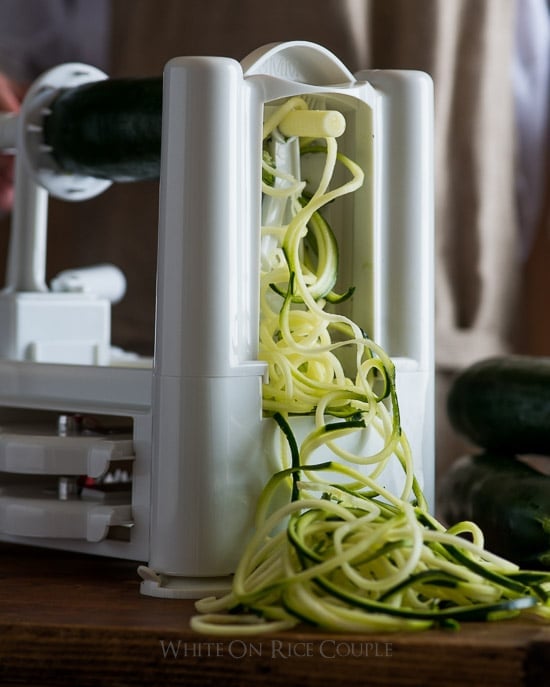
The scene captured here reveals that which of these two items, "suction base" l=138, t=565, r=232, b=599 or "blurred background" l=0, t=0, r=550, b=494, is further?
"blurred background" l=0, t=0, r=550, b=494

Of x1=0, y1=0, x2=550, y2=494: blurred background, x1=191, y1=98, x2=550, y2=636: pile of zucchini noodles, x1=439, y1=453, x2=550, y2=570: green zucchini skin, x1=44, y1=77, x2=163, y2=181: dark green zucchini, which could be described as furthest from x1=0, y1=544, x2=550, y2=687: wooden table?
x1=0, y1=0, x2=550, y2=494: blurred background

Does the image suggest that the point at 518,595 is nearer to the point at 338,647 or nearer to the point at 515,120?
the point at 338,647

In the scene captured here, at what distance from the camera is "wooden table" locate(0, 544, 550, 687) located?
2.18 feet

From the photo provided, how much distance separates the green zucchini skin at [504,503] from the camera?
103cm

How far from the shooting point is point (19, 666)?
0.70 metres

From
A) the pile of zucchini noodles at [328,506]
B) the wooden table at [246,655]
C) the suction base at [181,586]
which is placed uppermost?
the pile of zucchini noodles at [328,506]

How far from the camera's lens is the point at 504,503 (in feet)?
3.54

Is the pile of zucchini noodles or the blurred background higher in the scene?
the blurred background

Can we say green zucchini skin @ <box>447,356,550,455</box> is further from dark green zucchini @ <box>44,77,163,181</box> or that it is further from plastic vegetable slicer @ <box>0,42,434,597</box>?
dark green zucchini @ <box>44,77,163,181</box>

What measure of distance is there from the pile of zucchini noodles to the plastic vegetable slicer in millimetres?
27

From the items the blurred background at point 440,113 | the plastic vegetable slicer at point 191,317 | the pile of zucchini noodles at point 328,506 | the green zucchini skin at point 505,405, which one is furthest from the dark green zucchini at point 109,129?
the blurred background at point 440,113

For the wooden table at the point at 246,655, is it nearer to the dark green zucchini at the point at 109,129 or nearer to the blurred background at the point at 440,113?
the dark green zucchini at the point at 109,129

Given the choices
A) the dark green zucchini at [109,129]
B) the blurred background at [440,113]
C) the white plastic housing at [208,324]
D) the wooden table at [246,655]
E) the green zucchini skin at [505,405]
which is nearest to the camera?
the wooden table at [246,655]

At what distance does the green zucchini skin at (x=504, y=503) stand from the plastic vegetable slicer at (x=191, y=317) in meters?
0.13
